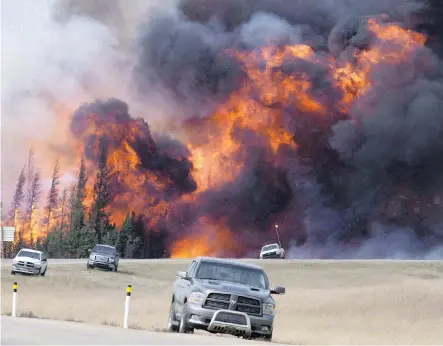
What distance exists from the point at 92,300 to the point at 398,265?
40.1 meters

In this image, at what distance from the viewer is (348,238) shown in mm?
127562

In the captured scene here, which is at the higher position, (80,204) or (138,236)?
(80,204)

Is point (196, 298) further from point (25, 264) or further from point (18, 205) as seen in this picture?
point (18, 205)

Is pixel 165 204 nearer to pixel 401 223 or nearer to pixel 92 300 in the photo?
pixel 401 223

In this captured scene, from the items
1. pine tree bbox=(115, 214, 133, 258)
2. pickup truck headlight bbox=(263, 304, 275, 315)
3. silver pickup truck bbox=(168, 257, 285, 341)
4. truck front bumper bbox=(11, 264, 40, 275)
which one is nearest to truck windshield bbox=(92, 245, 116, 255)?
truck front bumper bbox=(11, 264, 40, 275)

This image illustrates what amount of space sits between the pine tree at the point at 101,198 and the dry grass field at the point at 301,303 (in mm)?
61888

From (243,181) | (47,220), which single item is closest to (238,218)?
(243,181)

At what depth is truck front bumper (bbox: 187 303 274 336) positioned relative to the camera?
68.1ft

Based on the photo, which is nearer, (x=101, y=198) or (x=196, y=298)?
(x=196, y=298)

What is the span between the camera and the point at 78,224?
431ft

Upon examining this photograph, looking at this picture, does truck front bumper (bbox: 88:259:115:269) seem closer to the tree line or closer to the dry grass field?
the dry grass field

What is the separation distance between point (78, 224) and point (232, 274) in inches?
4371

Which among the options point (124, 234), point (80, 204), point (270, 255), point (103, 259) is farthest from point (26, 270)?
point (80, 204)

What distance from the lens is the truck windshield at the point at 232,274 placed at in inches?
880
